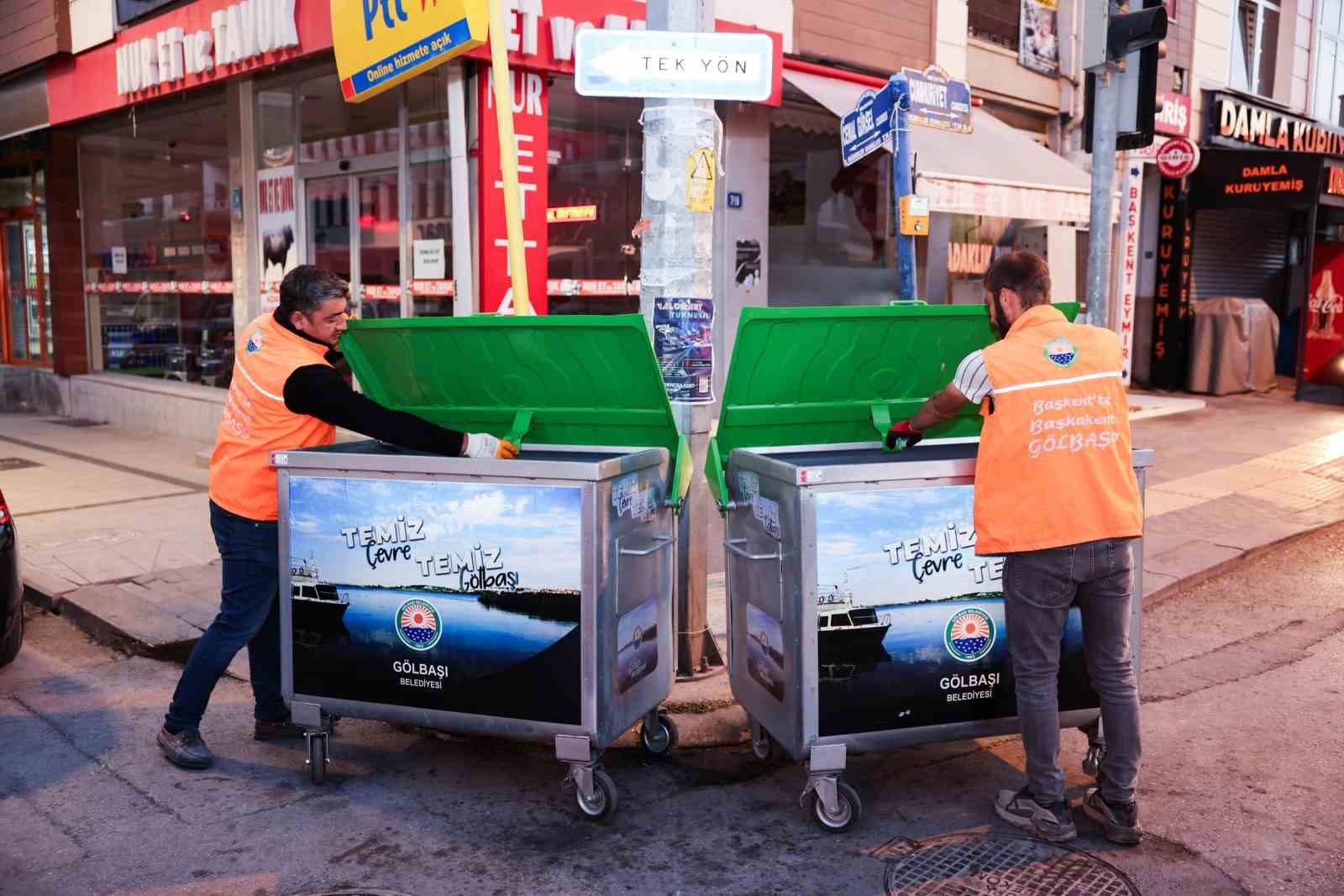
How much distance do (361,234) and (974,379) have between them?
7688 millimetres

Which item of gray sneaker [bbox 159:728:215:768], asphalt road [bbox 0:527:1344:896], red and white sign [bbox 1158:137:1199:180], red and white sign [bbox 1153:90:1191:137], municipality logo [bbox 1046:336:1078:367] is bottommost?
asphalt road [bbox 0:527:1344:896]

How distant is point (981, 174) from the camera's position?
9.98 m

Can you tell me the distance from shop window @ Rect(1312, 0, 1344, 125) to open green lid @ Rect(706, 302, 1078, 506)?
59.3 feet

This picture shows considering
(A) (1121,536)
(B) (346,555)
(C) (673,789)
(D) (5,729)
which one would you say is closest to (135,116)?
(D) (5,729)

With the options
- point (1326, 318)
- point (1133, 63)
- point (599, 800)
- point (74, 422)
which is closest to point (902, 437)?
point (599, 800)

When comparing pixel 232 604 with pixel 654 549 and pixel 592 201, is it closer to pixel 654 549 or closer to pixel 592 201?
pixel 654 549

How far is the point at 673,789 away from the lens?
13.4 ft

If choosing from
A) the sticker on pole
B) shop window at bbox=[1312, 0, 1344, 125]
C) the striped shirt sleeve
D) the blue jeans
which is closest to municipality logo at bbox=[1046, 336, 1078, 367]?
the striped shirt sleeve

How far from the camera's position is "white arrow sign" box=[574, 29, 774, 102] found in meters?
4.43

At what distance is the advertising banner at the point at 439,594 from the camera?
371 cm

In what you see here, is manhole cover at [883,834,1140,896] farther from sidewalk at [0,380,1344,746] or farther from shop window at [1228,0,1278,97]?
shop window at [1228,0,1278,97]

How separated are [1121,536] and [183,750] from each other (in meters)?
3.34

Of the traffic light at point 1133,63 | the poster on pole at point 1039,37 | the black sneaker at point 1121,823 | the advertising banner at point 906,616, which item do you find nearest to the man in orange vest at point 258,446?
the advertising banner at point 906,616

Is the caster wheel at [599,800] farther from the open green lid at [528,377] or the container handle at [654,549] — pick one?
the open green lid at [528,377]
